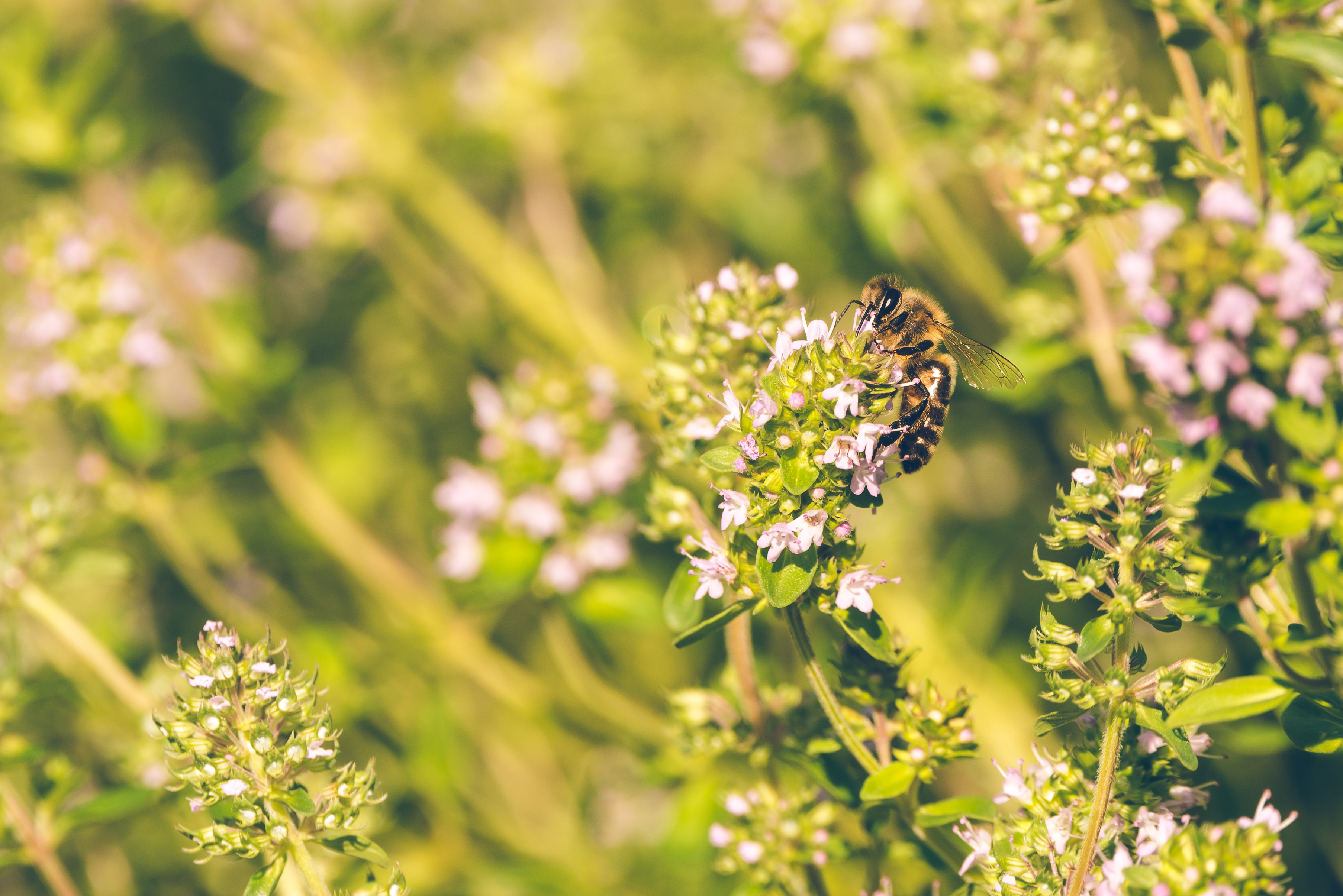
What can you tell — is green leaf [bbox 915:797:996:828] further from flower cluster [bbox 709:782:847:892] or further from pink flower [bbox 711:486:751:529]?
pink flower [bbox 711:486:751:529]

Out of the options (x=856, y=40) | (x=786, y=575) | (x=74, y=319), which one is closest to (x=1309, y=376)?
(x=786, y=575)

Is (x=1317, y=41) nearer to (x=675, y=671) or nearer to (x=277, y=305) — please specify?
(x=675, y=671)

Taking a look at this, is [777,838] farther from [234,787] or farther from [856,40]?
[856,40]

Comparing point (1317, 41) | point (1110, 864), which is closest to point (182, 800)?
point (1110, 864)

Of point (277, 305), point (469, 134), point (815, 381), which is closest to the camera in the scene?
point (815, 381)

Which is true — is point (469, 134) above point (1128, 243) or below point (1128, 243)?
above

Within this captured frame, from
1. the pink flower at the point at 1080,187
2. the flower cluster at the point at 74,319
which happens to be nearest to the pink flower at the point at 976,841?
the pink flower at the point at 1080,187

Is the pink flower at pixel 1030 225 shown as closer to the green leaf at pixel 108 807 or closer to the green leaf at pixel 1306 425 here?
the green leaf at pixel 1306 425
